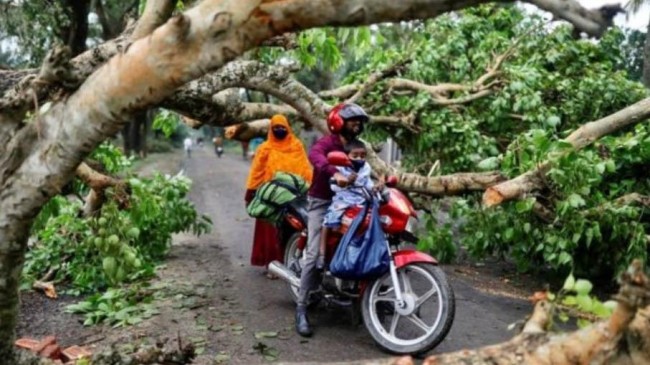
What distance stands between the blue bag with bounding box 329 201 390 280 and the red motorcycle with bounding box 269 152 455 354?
0.07 meters

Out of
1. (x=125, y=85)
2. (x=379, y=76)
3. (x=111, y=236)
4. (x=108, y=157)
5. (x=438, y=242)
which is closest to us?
(x=125, y=85)

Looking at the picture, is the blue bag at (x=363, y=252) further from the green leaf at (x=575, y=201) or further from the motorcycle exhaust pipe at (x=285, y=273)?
the green leaf at (x=575, y=201)

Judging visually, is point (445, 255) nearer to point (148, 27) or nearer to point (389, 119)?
point (389, 119)

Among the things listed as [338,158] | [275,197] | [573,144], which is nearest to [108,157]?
[275,197]

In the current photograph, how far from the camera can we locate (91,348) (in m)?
5.20

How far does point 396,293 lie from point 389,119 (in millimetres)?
4456

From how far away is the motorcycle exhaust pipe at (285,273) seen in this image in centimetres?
593

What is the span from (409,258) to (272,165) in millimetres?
2773

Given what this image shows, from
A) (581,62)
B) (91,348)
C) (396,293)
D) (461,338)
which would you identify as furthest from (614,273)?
(91,348)

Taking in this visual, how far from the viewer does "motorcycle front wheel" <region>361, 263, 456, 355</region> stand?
466 centimetres

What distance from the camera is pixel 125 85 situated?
2.92m

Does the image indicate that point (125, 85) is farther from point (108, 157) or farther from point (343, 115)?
point (108, 157)

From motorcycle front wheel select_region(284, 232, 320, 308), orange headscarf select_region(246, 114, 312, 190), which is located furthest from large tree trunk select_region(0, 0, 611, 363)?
orange headscarf select_region(246, 114, 312, 190)

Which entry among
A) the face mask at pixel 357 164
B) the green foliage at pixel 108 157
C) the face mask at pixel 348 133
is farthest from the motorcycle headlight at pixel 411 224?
the green foliage at pixel 108 157
